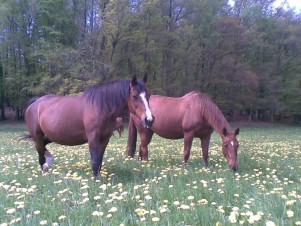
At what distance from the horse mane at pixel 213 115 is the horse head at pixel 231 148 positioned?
0.22 m

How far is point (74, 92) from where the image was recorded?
2841 cm

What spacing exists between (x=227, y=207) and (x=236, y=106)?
45457 mm

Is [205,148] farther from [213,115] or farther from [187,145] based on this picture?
[213,115]

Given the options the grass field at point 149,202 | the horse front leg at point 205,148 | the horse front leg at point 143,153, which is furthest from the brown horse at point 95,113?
the horse front leg at point 143,153

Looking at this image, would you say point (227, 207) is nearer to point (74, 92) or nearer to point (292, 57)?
point (74, 92)

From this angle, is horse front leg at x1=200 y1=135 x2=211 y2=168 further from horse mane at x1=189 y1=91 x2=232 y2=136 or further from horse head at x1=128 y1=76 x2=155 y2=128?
horse head at x1=128 y1=76 x2=155 y2=128

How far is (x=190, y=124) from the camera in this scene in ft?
27.9

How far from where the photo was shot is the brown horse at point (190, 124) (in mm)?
7453

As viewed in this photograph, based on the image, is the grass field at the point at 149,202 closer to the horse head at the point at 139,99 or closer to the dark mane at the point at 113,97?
the horse head at the point at 139,99

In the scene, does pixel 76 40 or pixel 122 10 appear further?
pixel 76 40

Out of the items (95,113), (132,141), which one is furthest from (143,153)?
(95,113)

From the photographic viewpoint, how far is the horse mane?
784cm

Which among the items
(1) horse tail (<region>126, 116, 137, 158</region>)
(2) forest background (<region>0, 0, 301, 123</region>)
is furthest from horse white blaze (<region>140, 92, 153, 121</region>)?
(2) forest background (<region>0, 0, 301, 123</region>)

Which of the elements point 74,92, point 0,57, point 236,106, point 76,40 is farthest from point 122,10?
point 236,106
